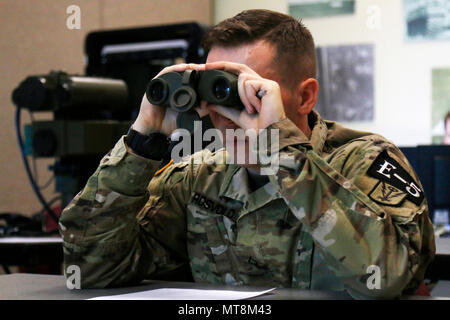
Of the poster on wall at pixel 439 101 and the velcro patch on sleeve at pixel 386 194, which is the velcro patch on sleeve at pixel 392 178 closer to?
the velcro patch on sleeve at pixel 386 194

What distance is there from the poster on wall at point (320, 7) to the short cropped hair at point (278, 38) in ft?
11.7

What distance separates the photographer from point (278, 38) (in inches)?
49.7

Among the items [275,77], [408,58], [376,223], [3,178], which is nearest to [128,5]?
[3,178]

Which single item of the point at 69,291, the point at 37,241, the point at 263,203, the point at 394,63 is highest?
the point at 394,63

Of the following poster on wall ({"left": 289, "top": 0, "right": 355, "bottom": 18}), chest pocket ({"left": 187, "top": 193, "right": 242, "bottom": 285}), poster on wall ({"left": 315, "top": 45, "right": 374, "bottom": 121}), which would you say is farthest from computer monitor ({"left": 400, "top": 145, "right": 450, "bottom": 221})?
poster on wall ({"left": 289, "top": 0, "right": 355, "bottom": 18})

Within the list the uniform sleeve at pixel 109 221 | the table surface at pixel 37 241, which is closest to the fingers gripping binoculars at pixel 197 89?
the uniform sleeve at pixel 109 221

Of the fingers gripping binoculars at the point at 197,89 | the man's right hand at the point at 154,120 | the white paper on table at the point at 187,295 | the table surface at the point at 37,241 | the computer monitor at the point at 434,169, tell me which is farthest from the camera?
the computer monitor at the point at 434,169

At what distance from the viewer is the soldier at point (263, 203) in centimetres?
100

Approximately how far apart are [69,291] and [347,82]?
3.92m

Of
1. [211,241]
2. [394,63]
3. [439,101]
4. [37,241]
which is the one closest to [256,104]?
[211,241]

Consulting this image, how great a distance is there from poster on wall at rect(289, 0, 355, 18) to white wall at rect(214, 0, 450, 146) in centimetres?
4

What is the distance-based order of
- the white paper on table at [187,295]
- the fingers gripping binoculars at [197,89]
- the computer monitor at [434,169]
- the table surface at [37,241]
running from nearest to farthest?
the white paper on table at [187,295] → the fingers gripping binoculars at [197,89] → the table surface at [37,241] → the computer monitor at [434,169]

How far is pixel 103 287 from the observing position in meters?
1.20

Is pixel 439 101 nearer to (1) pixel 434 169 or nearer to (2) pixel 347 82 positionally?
(2) pixel 347 82
